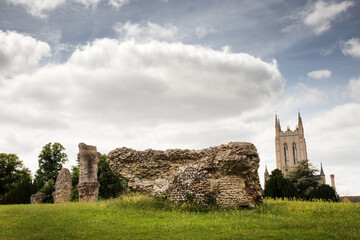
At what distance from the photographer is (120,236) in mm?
8016

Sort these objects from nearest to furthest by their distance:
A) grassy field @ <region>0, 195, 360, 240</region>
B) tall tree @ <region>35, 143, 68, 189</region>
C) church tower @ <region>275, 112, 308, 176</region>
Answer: grassy field @ <region>0, 195, 360, 240</region> < tall tree @ <region>35, 143, 68, 189</region> < church tower @ <region>275, 112, 308, 176</region>

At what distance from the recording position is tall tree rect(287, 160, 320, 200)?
38150 mm

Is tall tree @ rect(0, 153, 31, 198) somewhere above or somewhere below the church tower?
below

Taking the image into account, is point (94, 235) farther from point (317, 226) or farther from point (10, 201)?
point (10, 201)

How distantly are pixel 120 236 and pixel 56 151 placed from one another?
32.9m

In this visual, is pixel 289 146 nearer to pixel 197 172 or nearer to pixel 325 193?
pixel 325 193


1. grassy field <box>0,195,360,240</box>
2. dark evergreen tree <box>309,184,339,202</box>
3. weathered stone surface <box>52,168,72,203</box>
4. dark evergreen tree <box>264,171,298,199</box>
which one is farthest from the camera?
dark evergreen tree <box>264,171,298,199</box>

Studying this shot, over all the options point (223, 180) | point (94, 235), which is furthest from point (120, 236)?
point (223, 180)

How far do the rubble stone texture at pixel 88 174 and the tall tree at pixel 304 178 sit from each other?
2536cm

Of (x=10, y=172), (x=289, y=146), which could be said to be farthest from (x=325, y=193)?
(x=289, y=146)

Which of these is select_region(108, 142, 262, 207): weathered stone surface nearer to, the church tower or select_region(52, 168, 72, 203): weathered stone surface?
select_region(52, 168, 72, 203): weathered stone surface

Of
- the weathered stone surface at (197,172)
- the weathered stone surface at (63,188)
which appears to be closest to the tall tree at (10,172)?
the weathered stone surface at (63,188)

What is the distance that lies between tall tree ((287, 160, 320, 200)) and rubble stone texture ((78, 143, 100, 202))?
2536 centimetres

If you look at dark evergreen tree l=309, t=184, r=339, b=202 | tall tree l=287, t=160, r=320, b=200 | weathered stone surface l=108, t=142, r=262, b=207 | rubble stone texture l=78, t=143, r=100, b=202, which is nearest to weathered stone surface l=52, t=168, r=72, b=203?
rubble stone texture l=78, t=143, r=100, b=202
